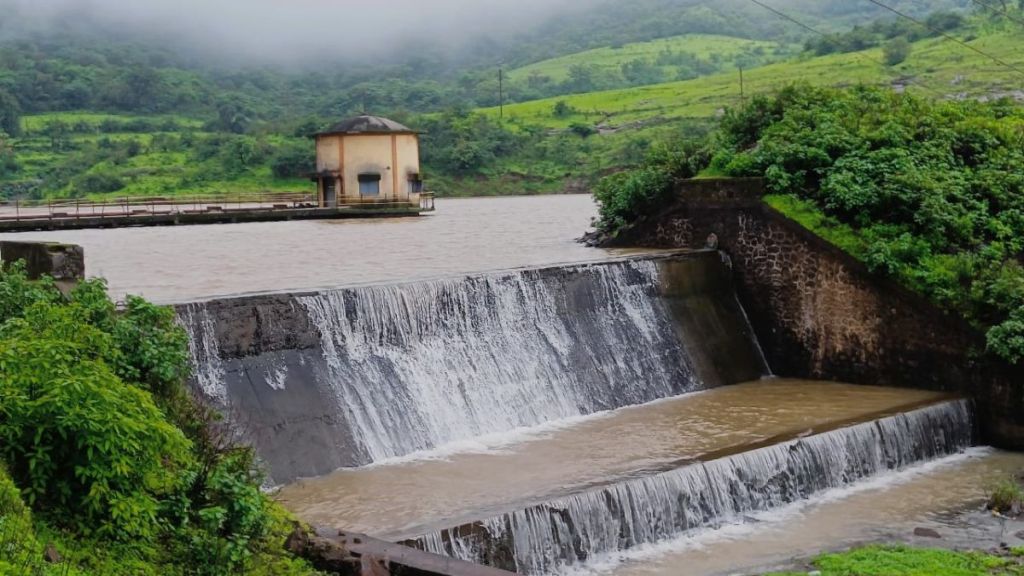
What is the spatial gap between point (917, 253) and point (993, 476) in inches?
154

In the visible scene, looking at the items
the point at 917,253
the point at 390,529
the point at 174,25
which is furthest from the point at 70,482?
the point at 174,25

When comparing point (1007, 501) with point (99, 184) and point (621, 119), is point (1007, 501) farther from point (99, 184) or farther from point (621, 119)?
point (621, 119)

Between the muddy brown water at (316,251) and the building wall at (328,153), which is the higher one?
the building wall at (328,153)

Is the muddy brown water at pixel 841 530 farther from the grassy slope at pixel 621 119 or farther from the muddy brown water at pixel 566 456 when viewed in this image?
the grassy slope at pixel 621 119

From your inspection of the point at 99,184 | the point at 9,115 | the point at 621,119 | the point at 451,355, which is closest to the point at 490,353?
the point at 451,355

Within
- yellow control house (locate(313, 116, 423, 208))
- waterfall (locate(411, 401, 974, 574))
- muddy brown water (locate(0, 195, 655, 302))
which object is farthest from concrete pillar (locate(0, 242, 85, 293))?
yellow control house (locate(313, 116, 423, 208))

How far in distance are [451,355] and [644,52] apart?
12374cm

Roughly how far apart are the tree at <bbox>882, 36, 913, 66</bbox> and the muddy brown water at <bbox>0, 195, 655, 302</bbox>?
101ft

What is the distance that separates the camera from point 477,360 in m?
14.1

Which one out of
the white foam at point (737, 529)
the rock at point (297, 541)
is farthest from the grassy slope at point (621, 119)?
the rock at point (297, 541)

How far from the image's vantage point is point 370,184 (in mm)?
41312

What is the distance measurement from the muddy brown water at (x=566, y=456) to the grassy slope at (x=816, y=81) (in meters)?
33.0

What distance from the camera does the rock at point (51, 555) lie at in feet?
22.0

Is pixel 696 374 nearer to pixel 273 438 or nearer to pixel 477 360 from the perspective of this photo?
pixel 477 360
